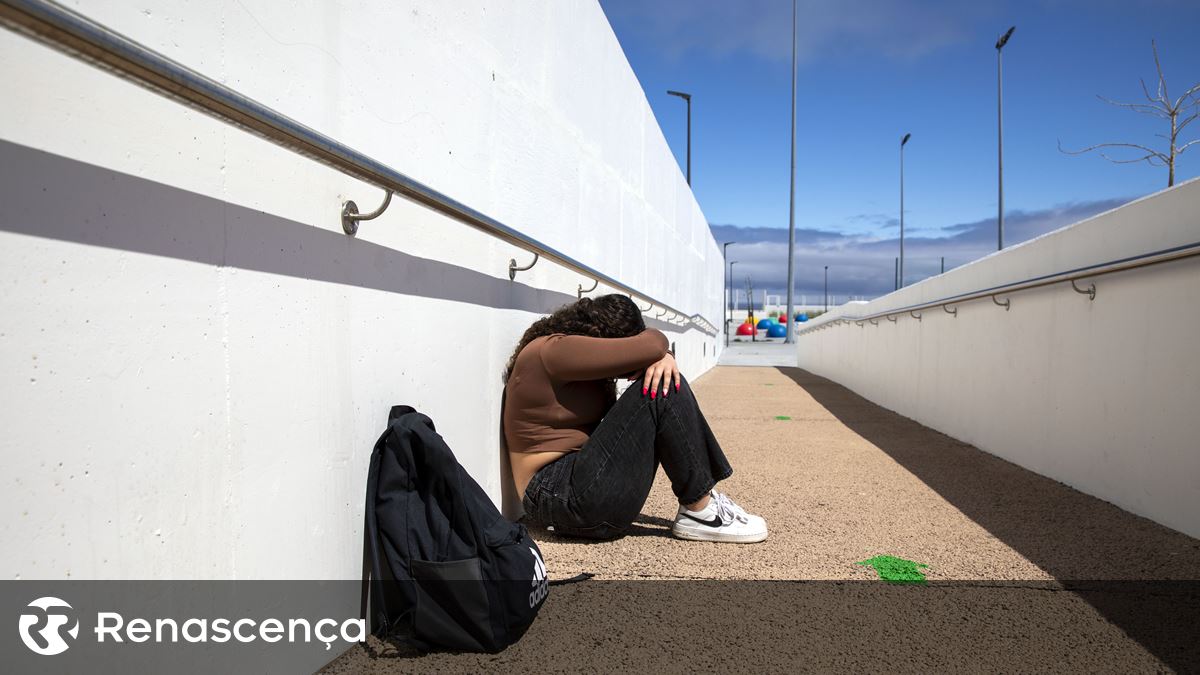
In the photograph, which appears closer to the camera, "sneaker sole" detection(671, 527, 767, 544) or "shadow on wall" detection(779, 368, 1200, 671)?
"shadow on wall" detection(779, 368, 1200, 671)

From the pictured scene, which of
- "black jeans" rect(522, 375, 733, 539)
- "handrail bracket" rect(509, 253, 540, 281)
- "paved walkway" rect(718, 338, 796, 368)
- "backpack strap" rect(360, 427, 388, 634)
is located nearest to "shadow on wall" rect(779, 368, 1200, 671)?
"black jeans" rect(522, 375, 733, 539)

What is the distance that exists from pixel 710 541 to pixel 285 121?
1965mm

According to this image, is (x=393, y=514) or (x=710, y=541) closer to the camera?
(x=393, y=514)

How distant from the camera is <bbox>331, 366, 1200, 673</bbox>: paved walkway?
1.60m

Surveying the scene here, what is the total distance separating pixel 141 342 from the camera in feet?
3.45

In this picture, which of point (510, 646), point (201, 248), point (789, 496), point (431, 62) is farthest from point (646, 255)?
point (201, 248)

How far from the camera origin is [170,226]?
110cm

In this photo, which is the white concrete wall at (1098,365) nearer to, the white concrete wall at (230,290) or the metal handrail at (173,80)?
the white concrete wall at (230,290)

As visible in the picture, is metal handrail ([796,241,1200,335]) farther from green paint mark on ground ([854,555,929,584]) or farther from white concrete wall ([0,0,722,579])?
white concrete wall ([0,0,722,579])

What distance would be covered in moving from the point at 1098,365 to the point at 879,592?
180 centimetres

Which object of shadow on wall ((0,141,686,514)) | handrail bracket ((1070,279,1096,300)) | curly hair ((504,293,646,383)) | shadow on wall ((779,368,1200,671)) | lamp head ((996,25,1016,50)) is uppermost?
lamp head ((996,25,1016,50))

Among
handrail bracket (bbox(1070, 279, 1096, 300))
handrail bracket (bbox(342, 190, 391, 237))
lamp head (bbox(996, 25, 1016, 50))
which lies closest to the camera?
handrail bracket (bbox(342, 190, 391, 237))

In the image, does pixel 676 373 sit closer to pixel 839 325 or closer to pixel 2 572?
pixel 2 572

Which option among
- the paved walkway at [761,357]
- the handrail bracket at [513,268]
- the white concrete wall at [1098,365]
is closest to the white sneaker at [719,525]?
the handrail bracket at [513,268]
